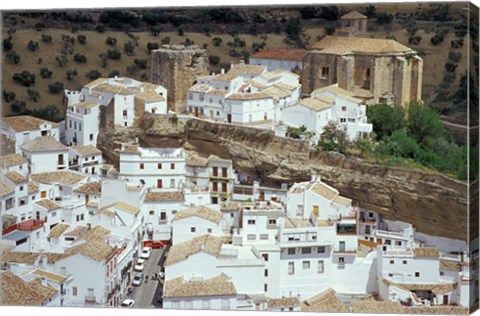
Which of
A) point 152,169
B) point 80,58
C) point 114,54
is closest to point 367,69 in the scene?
point 152,169

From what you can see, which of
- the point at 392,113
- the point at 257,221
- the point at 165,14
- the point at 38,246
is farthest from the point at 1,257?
the point at 392,113

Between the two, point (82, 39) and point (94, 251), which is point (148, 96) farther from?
point (94, 251)

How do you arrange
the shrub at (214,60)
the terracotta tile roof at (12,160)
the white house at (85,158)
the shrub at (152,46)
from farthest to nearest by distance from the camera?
1. the shrub at (214,60)
2. the shrub at (152,46)
3. the white house at (85,158)
4. the terracotta tile roof at (12,160)

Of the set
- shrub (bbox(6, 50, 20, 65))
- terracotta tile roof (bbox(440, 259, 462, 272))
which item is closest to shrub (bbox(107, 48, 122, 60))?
shrub (bbox(6, 50, 20, 65))

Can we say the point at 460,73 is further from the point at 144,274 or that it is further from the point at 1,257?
the point at 1,257

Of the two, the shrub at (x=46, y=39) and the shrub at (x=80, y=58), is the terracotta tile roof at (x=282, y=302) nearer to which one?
the shrub at (x=46, y=39)

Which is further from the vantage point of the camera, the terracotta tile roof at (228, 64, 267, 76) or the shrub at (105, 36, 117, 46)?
the shrub at (105, 36, 117, 46)

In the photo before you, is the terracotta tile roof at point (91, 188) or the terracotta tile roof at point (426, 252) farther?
the terracotta tile roof at point (91, 188)

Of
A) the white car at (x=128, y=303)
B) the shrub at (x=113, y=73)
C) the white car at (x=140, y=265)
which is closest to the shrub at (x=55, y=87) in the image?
the shrub at (x=113, y=73)

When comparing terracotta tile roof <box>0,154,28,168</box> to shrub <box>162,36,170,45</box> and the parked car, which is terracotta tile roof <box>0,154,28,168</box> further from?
shrub <box>162,36,170,45</box>
